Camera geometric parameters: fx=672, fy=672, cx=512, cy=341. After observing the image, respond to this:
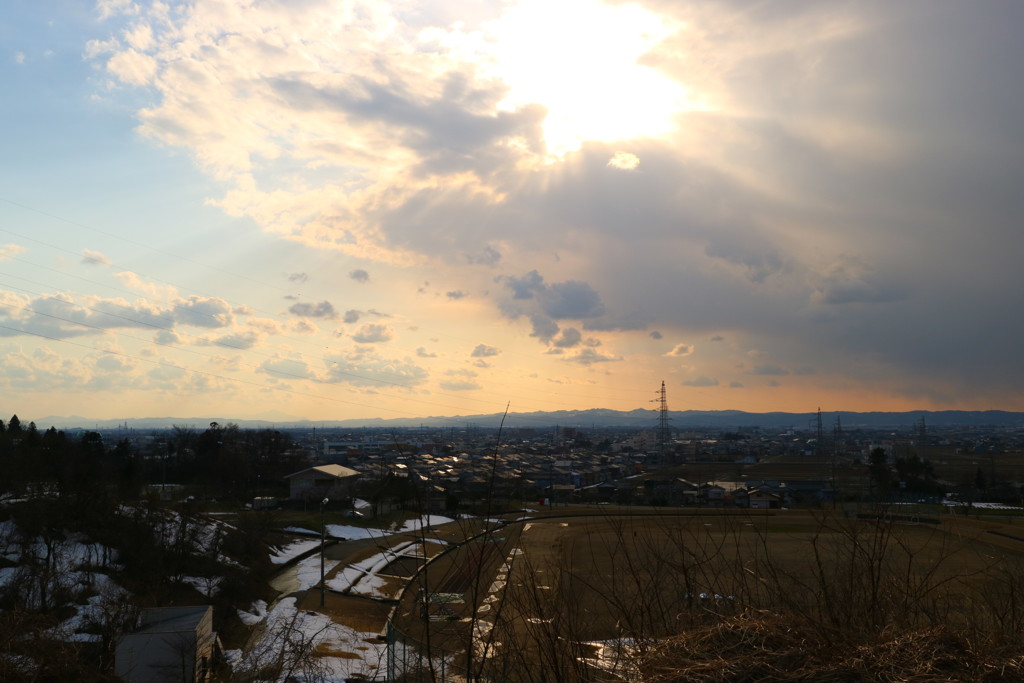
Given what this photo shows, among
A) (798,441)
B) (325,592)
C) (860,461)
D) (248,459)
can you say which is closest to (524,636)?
(325,592)

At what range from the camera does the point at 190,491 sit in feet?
106

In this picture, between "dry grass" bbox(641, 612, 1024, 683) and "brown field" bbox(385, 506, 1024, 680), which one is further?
"brown field" bbox(385, 506, 1024, 680)

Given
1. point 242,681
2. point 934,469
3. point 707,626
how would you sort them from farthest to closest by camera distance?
1. point 934,469
2. point 242,681
3. point 707,626

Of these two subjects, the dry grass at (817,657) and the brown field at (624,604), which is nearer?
the dry grass at (817,657)

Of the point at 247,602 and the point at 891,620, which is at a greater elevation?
the point at 891,620

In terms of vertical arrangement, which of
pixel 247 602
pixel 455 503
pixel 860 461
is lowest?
pixel 247 602

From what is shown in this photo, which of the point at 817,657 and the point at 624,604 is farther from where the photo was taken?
the point at 624,604

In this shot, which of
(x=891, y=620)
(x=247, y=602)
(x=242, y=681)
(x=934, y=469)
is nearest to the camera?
(x=891, y=620)

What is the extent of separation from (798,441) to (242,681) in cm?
5329

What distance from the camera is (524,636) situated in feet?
10.4

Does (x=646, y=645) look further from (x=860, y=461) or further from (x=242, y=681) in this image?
(x=860, y=461)

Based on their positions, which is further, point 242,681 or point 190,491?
point 190,491

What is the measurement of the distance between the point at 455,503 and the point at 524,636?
0.80 metres

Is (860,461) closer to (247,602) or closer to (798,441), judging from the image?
A: (798,441)
